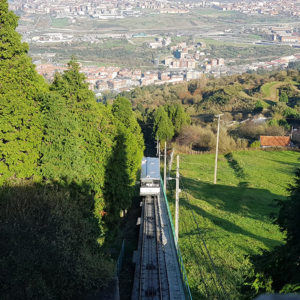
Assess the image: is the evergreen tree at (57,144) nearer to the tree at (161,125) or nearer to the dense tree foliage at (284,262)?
the dense tree foliage at (284,262)

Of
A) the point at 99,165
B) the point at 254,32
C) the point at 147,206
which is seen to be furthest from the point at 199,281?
the point at 254,32

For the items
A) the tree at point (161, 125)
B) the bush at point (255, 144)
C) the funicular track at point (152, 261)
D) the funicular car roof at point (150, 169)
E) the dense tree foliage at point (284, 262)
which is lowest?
the funicular track at point (152, 261)

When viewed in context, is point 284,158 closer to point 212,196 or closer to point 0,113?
point 212,196

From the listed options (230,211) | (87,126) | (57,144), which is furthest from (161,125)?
(57,144)

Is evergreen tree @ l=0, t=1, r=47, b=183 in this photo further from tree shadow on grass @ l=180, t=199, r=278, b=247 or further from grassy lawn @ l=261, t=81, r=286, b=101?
grassy lawn @ l=261, t=81, r=286, b=101


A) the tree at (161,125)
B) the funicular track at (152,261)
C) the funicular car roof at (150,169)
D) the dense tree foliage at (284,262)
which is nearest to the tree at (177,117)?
the tree at (161,125)

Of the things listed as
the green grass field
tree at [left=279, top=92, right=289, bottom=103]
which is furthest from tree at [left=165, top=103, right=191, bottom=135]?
tree at [left=279, top=92, right=289, bottom=103]
